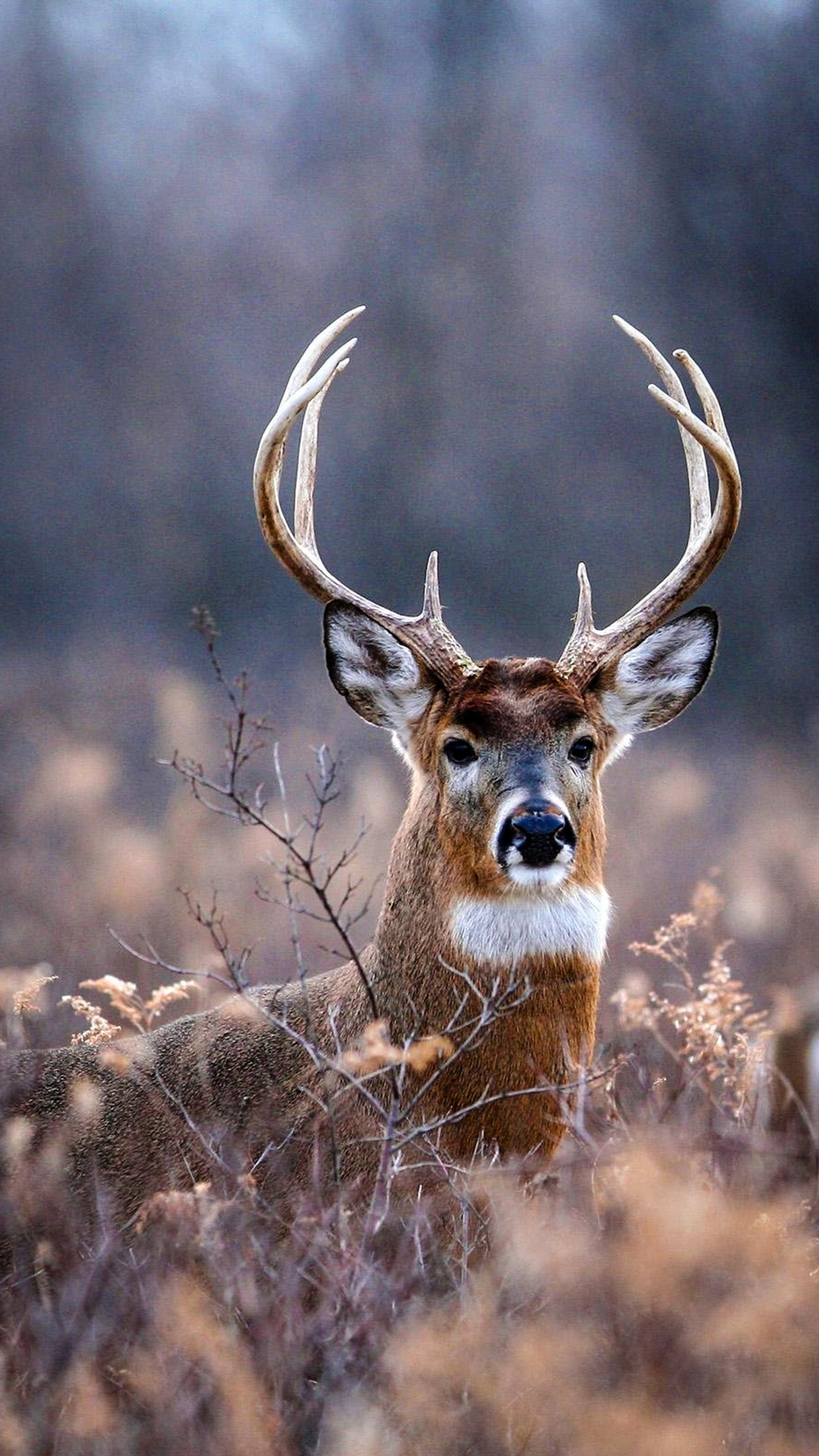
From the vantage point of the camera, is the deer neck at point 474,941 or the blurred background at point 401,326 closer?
the deer neck at point 474,941

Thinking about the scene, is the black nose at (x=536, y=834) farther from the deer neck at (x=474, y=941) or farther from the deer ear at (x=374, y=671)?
the deer ear at (x=374, y=671)

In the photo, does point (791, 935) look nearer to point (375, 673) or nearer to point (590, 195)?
point (375, 673)

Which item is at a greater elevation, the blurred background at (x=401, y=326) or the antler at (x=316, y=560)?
the blurred background at (x=401, y=326)

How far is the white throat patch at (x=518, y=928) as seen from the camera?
162 inches

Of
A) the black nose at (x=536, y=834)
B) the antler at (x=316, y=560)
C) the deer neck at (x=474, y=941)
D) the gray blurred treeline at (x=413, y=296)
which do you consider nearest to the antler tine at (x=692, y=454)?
the antler at (x=316, y=560)

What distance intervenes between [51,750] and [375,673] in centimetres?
638

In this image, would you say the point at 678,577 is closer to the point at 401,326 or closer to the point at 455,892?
the point at 455,892

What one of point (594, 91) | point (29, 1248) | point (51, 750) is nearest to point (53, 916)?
point (51, 750)

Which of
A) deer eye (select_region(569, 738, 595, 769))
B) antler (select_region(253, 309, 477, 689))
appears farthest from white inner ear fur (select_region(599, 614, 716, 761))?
antler (select_region(253, 309, 477, 689))

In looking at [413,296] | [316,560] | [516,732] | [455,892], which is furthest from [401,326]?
[455,892]

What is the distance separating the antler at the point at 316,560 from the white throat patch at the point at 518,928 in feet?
2.44

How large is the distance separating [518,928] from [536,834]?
0.85ft

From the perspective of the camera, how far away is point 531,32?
27984 millimetres

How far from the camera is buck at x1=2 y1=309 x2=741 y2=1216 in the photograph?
158 inches
